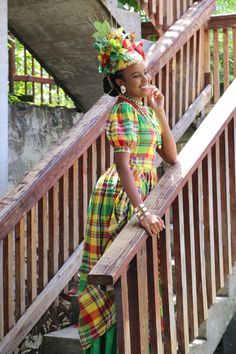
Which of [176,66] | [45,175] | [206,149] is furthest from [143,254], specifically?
[176,66]

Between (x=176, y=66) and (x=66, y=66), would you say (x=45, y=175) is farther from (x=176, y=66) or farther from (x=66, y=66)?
(x=66, y=66)

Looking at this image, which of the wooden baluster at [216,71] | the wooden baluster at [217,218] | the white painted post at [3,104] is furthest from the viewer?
the wooden baluster at [216,71]

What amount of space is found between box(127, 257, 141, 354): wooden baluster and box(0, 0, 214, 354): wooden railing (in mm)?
1351

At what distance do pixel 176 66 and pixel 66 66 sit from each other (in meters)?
1.38

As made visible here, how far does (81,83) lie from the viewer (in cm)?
745

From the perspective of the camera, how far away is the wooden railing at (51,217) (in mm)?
4652

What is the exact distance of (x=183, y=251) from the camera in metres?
3.84

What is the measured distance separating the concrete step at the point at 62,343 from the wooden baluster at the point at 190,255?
1098mm

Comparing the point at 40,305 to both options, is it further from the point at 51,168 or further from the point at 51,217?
the point at 51,168

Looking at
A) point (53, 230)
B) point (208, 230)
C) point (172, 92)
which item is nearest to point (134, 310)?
point (208, 230)

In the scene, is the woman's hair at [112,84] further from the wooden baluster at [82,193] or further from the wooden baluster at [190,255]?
the wooden baluster at [82,193]

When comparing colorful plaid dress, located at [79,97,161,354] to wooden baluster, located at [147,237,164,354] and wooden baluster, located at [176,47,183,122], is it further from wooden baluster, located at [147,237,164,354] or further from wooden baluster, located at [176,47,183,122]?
wooden baluster, located at [176,47,183,122]

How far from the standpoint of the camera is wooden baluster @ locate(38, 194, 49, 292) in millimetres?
4941

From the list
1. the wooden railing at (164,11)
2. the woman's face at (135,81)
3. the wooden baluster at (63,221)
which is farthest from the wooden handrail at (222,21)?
the woman's face at (135,81)
